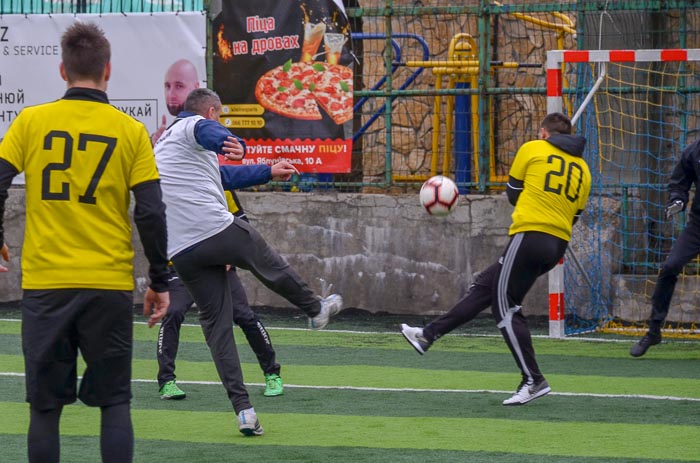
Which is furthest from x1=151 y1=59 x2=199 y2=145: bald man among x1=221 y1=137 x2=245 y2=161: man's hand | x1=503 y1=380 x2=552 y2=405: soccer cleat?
x1=221 y1=137 x2=245 y2=161: man's hand

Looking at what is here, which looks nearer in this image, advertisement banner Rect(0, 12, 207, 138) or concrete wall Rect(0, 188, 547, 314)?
concrete wall Rect(0, 188, 547, 314)

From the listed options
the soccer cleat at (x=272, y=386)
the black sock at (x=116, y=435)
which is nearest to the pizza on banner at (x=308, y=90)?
the soccer cleat at (x=272, y=386)

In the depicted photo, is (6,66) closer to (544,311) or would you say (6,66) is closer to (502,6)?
(502,6)

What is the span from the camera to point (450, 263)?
44.4ft

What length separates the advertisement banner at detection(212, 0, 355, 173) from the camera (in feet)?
45.3

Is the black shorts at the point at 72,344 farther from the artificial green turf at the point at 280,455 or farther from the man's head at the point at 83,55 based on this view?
the artificial green turf at the point at 280,455

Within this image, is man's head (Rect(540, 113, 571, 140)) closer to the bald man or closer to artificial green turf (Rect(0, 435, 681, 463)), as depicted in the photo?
artificial green turf (Rect(0, 435, 681, 463))

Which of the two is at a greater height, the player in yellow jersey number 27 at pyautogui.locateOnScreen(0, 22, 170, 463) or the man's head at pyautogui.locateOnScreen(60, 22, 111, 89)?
the man's head at pyautogui.locateOnScreen(60, 22, 111, 89)

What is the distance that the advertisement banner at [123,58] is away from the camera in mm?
14102

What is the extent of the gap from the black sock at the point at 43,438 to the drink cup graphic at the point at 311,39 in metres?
8.95

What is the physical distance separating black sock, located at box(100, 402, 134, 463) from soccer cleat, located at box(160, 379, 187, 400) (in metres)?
3.39

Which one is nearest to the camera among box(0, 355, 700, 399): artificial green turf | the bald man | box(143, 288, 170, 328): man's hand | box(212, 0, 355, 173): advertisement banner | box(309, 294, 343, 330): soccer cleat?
box(143, 288, 170, 328): man's hand

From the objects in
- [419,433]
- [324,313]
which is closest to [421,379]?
[419,433]

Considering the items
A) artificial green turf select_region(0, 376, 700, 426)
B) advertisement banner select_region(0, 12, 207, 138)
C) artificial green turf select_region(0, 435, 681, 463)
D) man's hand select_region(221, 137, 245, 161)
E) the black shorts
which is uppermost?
advertisement banner select_region(0, 12, 207, 138)
